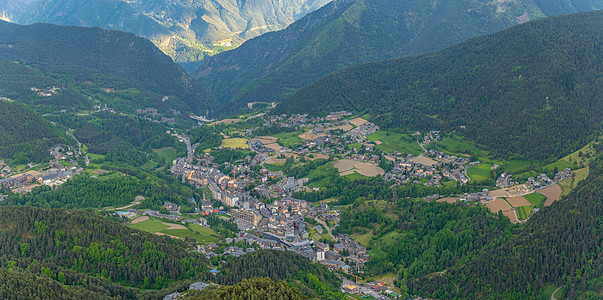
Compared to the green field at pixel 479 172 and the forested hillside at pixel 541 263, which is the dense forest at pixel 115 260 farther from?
the green field at pixel 479 172

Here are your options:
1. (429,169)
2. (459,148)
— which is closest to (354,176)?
(429,169)

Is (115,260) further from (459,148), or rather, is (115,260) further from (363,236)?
Answer: (459,148)

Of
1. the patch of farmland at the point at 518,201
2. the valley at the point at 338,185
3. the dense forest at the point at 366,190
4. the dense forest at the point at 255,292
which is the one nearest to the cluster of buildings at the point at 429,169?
the valley at the point at 338,185

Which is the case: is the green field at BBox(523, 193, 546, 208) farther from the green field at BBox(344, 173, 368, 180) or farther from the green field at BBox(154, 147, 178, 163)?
the green field at BBox(154, 147, 178, 163)

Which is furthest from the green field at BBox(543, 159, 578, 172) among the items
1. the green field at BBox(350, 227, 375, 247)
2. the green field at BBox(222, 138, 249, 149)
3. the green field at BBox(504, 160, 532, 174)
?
the green field at BBox(222, 138, 249, 149)

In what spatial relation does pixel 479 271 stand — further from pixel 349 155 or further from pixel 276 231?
pixel 349 155

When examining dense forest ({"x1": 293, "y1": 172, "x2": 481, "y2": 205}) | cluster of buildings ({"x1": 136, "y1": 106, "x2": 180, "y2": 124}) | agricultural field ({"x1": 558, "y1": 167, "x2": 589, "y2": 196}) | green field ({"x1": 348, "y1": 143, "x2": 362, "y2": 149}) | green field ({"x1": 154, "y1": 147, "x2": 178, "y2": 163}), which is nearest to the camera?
agricultural field ({"x1": 558, "y1": 167, "x2": 589, "y2": 196})
